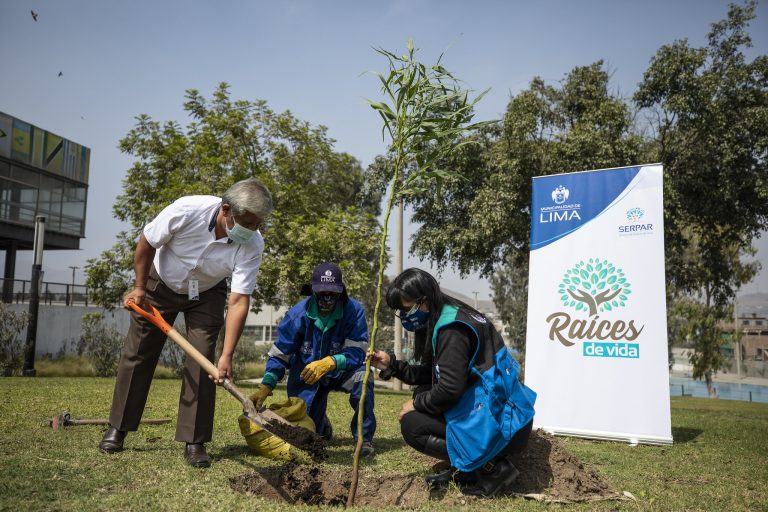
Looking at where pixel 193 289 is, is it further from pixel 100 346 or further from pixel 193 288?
pixel 100 346

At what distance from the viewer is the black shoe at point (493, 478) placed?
3416mm

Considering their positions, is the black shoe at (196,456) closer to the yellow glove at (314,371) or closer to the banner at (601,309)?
the yellow glove at (314,371)

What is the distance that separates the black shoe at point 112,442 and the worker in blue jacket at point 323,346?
1.12 m

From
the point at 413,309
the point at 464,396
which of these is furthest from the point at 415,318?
the point at 464,396

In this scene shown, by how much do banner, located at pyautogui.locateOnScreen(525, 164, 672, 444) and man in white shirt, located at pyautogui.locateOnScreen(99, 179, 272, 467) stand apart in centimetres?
384

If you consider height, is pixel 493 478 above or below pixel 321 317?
below

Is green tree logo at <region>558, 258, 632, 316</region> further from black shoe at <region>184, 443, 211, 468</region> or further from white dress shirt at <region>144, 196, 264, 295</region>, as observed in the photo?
black shoe at <region>184, 443, 211, 468</region>

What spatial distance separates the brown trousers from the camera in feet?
13.1

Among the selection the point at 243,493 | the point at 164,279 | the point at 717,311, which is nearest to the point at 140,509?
the point at 243,493

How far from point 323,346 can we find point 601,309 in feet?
10.7

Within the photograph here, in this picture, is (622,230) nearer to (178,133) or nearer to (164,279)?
(164,279)

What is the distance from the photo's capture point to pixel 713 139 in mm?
14641

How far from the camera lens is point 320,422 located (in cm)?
512

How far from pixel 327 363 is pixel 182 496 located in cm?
154
